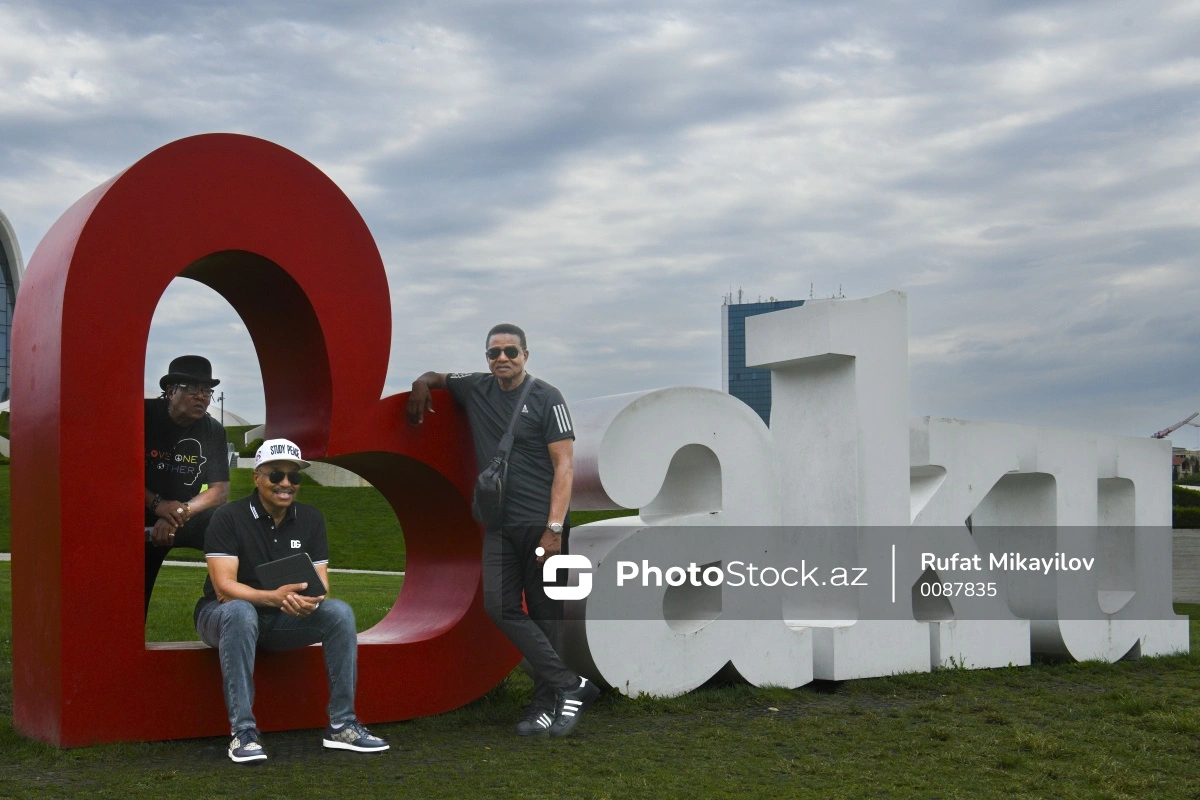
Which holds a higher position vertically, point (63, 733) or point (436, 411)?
point (436, 411)

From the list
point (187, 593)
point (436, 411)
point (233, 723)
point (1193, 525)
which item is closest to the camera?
point (233, 723)

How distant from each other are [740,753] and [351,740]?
68.3 inches

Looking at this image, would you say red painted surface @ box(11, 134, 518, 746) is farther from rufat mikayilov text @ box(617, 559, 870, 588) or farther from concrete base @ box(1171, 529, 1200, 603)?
concrete base @ box(1171, 529, 1200, 603)

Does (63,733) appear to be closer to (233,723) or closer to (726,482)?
(233,723)

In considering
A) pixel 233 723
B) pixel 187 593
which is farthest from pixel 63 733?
pixel 187 593

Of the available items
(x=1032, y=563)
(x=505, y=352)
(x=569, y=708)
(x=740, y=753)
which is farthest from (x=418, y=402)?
(x=1032, y=563)

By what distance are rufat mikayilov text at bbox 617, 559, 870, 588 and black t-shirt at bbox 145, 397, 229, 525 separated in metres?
2.21

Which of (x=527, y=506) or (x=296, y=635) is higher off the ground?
(x=527, y=506)

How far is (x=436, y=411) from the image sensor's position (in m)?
6.20

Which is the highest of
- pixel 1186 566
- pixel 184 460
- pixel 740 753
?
pixel 184 460

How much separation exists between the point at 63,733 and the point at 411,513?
2.13m

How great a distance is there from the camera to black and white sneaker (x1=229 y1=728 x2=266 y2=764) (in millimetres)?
4805

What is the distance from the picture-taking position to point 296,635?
5.19 m

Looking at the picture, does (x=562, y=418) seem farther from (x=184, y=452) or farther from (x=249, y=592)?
A: (x=184, y=452)
